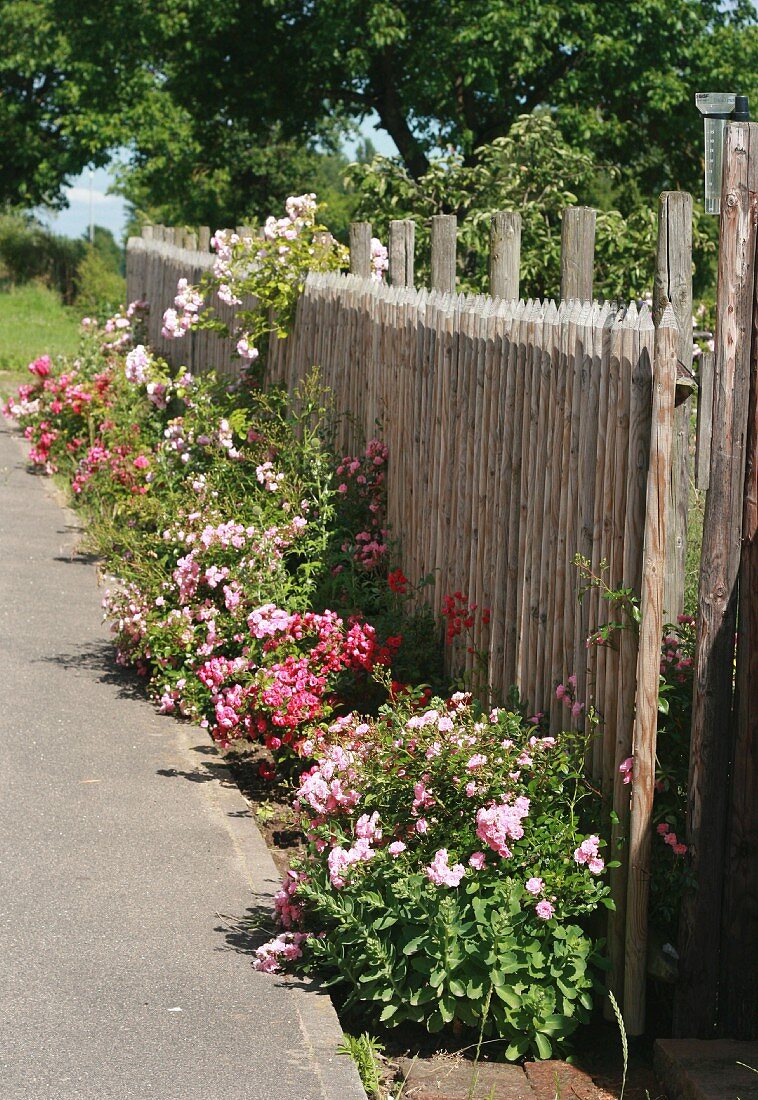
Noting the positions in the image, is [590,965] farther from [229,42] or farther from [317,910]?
[229,42]

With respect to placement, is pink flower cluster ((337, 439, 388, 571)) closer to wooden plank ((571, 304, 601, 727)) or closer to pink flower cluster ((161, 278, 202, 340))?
wooden plank ((571, 304, 601, 727))

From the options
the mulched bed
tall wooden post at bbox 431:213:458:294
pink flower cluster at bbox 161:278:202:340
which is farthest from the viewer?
pink flower cluster at bbox 161:278:202:340

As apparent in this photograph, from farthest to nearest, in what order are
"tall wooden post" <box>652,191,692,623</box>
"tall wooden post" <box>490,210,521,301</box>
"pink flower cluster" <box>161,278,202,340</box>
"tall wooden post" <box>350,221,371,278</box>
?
"pink flower cluster" <box>161,278,202,340</box> < "tall wooden post" <box>350,221,371,278</box> < "tall wooden post" <box>490,210,521,301</box> < "tall wooden post" <box>652,191,692,623</box>

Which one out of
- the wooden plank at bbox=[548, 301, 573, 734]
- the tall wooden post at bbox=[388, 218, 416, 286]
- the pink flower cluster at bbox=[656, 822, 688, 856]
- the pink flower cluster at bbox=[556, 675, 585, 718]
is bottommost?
the pink flower cluster at bbox=[656, 822, 688, 856]

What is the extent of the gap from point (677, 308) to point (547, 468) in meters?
0.67

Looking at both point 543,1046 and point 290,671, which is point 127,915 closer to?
point 543,1046

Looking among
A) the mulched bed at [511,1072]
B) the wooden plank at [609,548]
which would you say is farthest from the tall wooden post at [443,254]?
the mulched bed at [511,1072]

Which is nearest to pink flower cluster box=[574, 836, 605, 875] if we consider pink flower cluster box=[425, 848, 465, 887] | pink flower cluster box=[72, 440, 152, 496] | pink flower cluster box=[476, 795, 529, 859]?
pink flower cluster box=[476, 795, 529, 859]

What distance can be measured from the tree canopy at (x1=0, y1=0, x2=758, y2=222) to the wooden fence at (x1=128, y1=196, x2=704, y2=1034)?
1689 cm

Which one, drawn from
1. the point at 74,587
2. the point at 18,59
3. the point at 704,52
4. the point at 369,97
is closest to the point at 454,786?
the point at 74,587

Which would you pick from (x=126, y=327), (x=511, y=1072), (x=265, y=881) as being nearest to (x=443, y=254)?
(x=265, y=881)

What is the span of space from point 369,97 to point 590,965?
2740 centimetres

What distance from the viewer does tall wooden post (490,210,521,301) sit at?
19.2 ft

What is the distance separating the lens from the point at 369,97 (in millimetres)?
29203
